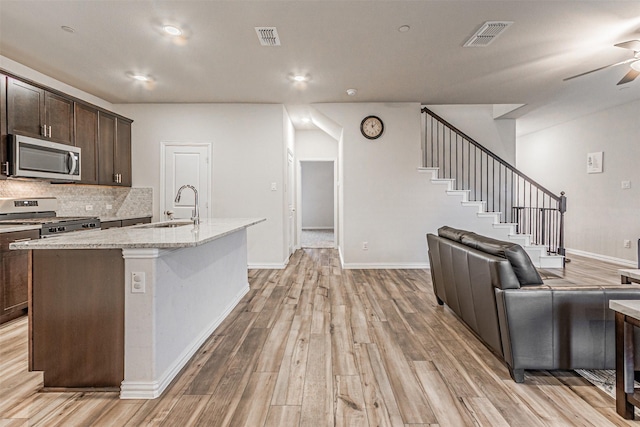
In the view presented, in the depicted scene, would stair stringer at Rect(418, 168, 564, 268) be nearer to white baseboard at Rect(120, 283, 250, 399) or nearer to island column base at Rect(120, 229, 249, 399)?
island column base at Rect(120, 229, 249, 399)

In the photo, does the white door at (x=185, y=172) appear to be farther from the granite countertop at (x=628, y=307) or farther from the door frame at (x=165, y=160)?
the granite countertop at (x=628, y=307)

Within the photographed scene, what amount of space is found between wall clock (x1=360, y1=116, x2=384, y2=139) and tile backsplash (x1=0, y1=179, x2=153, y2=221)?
3724 millimetres

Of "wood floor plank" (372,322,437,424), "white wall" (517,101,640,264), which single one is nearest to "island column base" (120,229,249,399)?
"wood floor plank" (372,322,437,424)

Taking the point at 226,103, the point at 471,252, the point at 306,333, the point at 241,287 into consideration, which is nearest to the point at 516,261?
the point at 471,252

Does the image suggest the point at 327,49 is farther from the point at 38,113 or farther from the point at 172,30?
the point at 38,113

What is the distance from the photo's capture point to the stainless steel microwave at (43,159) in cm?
335

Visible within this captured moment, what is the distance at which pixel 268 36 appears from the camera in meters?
3.21

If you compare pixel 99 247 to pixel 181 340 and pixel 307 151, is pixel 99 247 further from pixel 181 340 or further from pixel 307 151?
pixel 307 151

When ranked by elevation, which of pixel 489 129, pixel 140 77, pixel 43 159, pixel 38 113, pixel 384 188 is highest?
pixel 140 77

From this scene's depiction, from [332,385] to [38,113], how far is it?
4258mm

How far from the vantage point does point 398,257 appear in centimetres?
553

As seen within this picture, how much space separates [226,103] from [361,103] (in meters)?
2.25

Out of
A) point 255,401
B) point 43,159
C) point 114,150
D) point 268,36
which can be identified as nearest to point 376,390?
point 255,401

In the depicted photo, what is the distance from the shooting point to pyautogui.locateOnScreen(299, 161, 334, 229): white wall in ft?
41.0
